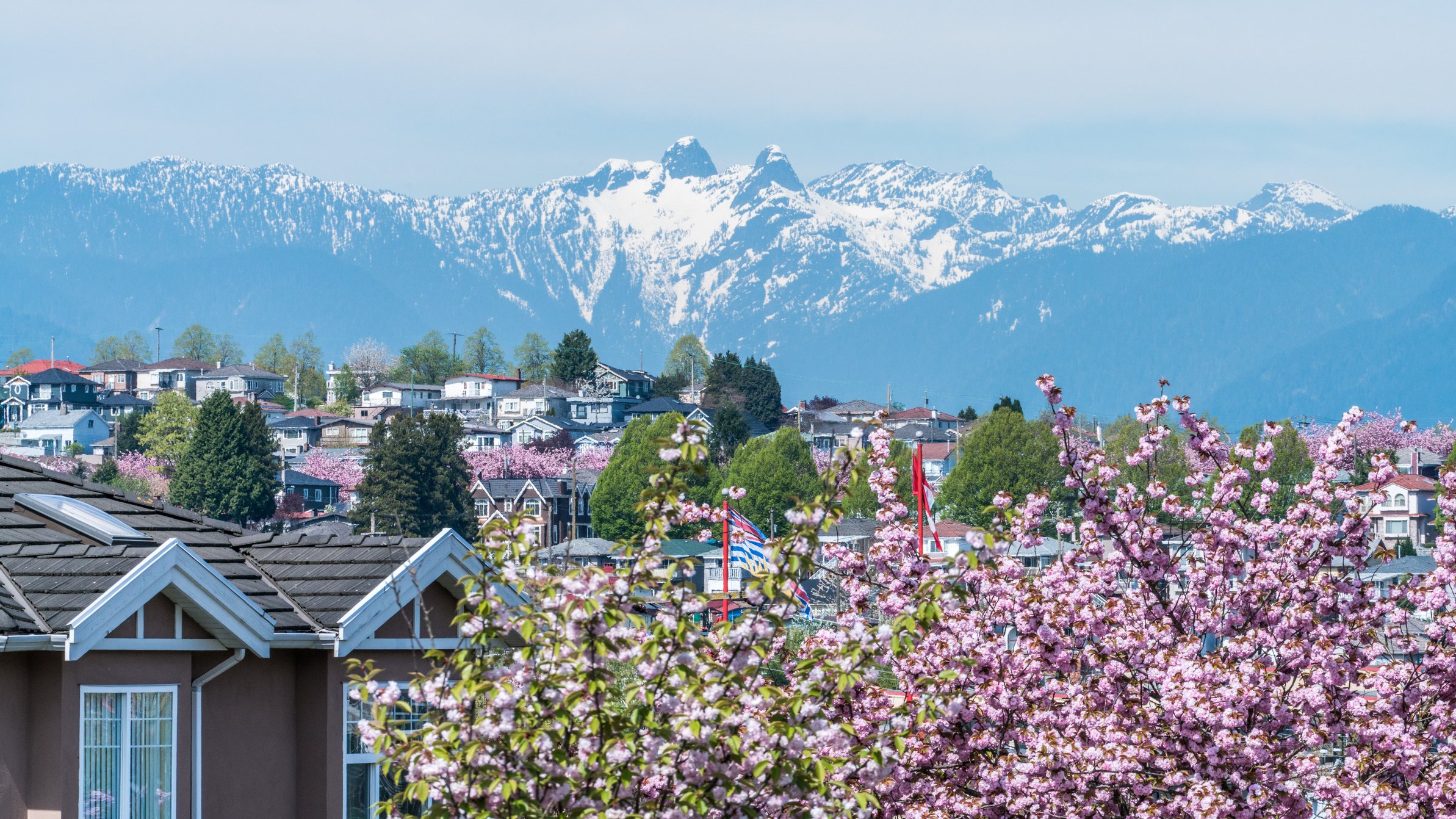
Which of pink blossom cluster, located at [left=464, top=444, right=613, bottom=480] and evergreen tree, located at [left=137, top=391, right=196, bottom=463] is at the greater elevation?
evergreen tree, located at [left=137, top=391, right=196, bottom=463]

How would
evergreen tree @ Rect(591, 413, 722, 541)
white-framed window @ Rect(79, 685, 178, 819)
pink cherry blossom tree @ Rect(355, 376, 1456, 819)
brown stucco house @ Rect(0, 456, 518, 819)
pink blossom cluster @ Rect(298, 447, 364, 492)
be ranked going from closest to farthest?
A: pink cherry blossom tree @ Rect(355, 376, 1456, 819) → brown stucco house @ Rect(0, 456, 518, 819) → white-framed window @ Rect(79, 685, 178, 819) → evergreen tree @ Rect(591, 413, 722, 541) → pink blossom cluster @ Rect(298, 447, 364, 492)

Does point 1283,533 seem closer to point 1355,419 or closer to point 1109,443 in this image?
point 1355,419

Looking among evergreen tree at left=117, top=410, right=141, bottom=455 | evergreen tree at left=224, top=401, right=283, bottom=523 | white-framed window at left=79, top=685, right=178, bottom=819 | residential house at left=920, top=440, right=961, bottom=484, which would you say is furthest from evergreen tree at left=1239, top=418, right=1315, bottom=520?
evergreen tree at left=117, top=410, right=141, bottom=455

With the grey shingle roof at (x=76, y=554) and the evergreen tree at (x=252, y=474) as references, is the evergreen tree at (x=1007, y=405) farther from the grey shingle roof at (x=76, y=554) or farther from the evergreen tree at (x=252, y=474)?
the grey shingle roof at (x=76, y=554)

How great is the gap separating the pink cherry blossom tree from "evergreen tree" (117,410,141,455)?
162m

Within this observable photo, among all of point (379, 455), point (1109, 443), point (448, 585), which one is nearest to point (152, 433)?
point (379, 455)

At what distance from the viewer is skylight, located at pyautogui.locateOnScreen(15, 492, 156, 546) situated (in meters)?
14.2

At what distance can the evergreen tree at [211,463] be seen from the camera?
5044 inches

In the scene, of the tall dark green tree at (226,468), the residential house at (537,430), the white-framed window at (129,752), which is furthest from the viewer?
the residential house at (537,430)

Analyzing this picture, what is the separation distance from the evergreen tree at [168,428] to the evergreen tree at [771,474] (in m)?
52.3

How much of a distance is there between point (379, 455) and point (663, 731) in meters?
114

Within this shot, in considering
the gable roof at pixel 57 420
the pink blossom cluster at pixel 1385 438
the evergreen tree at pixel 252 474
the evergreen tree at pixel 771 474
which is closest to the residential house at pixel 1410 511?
the pink blossom cluster at pixel 1385 438

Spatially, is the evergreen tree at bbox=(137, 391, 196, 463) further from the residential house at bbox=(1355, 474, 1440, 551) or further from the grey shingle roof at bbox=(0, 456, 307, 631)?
the grey shingle roof at bbox=(0, 456, 307, 631)

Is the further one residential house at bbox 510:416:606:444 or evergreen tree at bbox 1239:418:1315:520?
residential house at bbox 510:416:606:444
